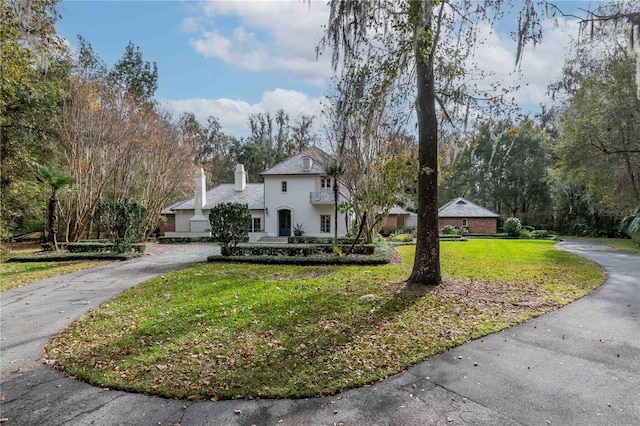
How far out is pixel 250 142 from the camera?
4159 cm

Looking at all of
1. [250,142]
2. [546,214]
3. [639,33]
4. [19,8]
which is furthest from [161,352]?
[546,214]

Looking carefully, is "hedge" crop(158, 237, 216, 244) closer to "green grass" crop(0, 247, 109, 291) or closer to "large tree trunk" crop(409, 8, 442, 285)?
"green grass" crop(0, 247, 109, 291)

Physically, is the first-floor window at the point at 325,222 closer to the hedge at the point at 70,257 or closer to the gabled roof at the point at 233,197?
the gabled roof at the point at 233,197

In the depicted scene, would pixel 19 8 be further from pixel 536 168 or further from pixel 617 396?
pixel 536 168

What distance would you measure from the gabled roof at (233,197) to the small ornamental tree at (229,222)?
42.4ft

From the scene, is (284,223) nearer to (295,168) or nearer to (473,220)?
(295,168)

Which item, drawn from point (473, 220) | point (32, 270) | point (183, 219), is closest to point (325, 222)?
point (183, 219)

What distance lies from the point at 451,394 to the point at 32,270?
13226 millimetres

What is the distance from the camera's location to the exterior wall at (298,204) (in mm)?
24764

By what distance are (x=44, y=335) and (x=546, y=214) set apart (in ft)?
144

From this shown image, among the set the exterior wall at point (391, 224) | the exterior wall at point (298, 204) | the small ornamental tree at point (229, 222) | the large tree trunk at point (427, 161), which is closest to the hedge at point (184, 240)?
the exterior wall at point (298, 204)

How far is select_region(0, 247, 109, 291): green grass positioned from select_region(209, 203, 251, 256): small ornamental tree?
14.3ft

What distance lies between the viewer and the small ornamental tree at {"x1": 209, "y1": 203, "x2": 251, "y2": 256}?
12930 millimetres

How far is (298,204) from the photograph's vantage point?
24.9 m
